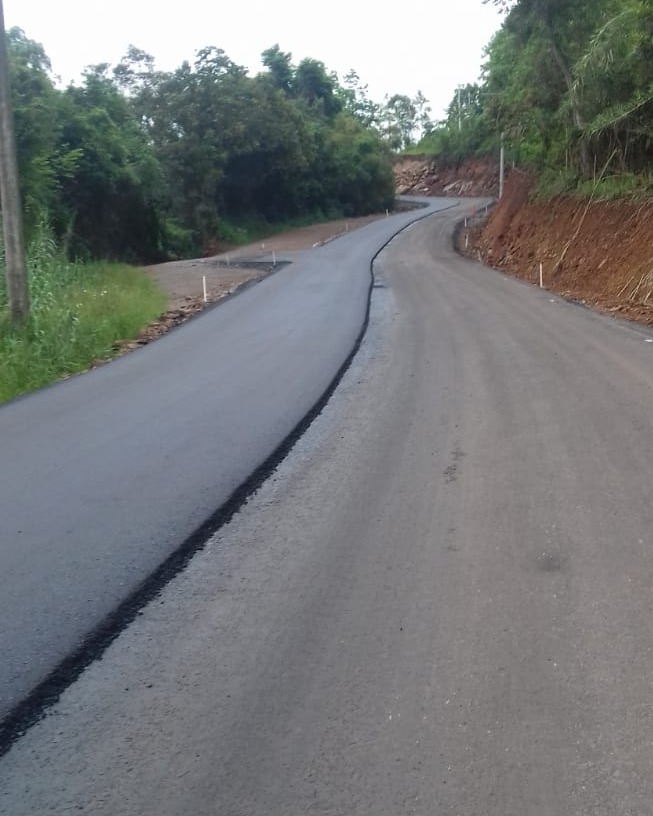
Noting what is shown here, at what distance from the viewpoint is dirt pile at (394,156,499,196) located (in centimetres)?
8100

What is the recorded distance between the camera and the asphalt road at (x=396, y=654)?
11.2 feet

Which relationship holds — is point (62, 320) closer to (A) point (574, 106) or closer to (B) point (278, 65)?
(A) point (574, 106)

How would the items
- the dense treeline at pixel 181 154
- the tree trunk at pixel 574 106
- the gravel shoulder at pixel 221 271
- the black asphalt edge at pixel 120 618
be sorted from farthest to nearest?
the dense treeline at pixel 181 154
the tree trunk at pixel 574 106
the gravel shoulder at pixel 221 271
the black asphalt edge at pixel 120 618

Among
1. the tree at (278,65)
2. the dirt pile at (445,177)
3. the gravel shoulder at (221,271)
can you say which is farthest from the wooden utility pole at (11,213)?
the dirt pile at (445,177)

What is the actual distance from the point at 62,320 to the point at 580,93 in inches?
694

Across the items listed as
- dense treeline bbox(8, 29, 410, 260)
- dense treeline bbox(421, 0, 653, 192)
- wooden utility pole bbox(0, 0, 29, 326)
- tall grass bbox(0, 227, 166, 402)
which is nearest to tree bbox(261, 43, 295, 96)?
dense treeline bbox(8, 29, 410, 260)

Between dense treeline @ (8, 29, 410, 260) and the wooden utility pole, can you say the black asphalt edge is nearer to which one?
the wooden utility pole

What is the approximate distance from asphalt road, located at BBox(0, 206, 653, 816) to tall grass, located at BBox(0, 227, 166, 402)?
6.83 meters

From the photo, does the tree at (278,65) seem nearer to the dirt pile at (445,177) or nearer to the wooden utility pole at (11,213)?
the dirt pile at (445,177)

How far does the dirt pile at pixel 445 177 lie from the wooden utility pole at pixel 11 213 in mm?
66244

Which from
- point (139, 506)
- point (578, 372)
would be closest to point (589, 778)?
point (139, 506)

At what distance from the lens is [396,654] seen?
4426 mm

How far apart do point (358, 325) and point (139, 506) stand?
35.7 ft

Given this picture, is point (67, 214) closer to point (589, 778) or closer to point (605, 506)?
point (605, 506)
